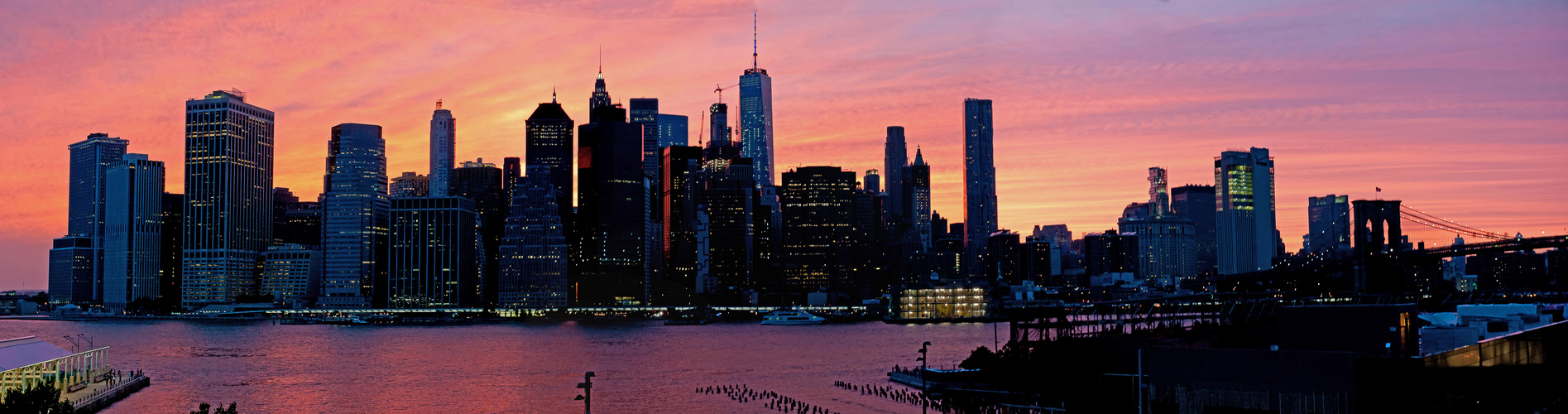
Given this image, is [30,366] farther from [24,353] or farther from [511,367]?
[511,367]

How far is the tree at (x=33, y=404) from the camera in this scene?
41.7 meters

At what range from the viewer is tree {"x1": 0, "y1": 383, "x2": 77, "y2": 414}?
41688 mm

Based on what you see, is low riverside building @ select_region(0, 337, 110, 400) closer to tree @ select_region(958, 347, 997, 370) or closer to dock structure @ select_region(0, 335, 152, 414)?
dock structure @ select_region(0, 335, 152, 414)

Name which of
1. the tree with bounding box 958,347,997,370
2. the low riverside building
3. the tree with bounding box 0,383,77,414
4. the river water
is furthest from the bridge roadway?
the low riverside building

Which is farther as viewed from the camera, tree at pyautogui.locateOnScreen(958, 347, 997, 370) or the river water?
tree at pyautogui.locateOnScreen(958, 347, 997, 370)

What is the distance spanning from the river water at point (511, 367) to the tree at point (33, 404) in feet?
57.1

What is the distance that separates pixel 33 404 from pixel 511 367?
5751 cm

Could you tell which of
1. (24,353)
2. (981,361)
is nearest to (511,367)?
(981,361)

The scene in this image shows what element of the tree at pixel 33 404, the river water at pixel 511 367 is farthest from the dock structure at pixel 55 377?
the tree at pixel 33 404

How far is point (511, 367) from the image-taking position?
99.9 m

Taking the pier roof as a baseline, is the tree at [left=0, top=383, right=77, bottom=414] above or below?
below

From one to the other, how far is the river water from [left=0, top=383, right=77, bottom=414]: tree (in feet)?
57.1

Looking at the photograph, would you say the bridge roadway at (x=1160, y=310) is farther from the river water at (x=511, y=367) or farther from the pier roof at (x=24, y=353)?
the pier roof at (x=24, y=353)

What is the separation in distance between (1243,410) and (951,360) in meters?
62.1
